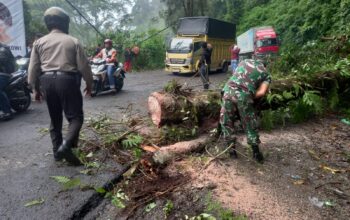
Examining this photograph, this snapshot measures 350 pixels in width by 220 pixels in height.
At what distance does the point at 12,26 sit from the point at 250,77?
382 inches

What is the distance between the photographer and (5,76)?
752 cm

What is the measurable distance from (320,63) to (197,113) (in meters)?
4.32

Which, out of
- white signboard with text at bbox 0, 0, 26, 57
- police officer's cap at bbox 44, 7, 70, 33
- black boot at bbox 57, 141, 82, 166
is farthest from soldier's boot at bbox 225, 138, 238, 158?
white signboard with text at bbox 0, 0, 26, 57

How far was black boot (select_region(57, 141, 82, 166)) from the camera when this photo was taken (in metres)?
4.52

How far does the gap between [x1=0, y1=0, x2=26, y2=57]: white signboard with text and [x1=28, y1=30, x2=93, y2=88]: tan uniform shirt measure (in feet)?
25.6

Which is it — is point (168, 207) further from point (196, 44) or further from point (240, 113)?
point (196, 44)

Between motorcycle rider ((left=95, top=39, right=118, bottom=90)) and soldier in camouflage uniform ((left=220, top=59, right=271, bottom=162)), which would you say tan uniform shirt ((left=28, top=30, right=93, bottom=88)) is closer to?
soldier in camouflage uniform ((left=220, top=59, right=271, bottom=162))

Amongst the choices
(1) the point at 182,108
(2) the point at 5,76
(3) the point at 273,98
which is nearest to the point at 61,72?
(1) the point at 182,108

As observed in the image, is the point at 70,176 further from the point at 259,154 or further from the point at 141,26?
the point at 141,26

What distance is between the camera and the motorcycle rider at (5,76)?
7.40m

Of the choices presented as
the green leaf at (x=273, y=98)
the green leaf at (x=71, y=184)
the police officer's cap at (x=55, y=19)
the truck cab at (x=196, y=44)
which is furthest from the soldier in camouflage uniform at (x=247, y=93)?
the truck cab at (x=196, y=44)

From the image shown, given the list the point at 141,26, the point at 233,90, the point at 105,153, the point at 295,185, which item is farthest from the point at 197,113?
the point at 141,26

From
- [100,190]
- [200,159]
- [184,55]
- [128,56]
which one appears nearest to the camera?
[100,190]

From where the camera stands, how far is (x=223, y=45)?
22062 mm
